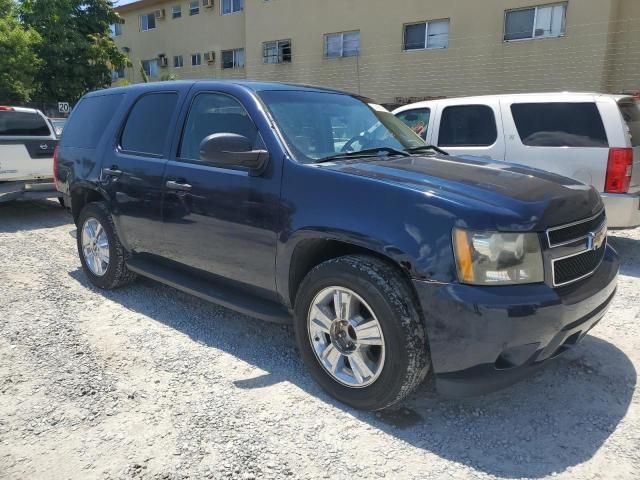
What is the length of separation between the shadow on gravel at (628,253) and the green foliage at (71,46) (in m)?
28.3

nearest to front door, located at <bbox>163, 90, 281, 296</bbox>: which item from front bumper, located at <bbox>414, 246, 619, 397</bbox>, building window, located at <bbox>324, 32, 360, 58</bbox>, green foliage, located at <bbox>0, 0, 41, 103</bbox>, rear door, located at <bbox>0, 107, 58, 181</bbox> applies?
front bumper, located at <bbox>414, 246, 619, 397</bbox>

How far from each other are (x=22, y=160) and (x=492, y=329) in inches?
312

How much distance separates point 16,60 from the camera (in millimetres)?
24641

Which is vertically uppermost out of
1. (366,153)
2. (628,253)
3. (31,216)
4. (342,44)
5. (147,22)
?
(147,22)

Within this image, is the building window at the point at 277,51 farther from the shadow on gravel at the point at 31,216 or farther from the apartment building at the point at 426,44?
the shadow on gravel at the point at 31,216

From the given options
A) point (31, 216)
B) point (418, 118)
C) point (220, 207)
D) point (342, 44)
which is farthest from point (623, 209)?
point (342, 44)

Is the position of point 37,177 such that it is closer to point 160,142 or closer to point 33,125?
point 33,125

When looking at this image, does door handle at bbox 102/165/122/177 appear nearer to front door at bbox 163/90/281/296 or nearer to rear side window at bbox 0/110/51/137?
front door at bbox 163/90/281/296

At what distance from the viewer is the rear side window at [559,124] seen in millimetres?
5609

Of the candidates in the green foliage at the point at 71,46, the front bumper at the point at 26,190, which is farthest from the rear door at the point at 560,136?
the green foliage at the point at 71,46

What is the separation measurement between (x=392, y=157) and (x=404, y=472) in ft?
6.47

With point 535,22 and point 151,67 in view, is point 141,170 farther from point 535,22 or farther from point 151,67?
point 151,67

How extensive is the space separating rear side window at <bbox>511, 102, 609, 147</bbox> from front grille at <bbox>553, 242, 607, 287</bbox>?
3131mm

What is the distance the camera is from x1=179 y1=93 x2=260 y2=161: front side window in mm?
3566
